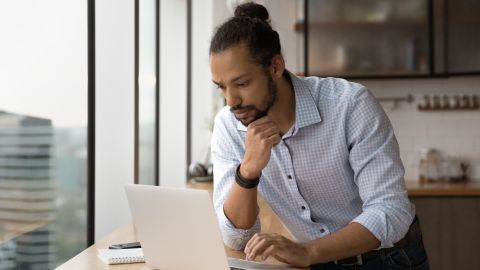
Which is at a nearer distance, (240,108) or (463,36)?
(240,108)

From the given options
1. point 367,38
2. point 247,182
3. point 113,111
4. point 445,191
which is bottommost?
point 445,191

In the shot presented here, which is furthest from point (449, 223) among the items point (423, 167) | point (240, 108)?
point (240, 108)

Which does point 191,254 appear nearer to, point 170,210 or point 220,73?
point 170,210

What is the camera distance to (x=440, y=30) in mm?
4508

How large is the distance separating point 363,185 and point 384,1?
2915 mm

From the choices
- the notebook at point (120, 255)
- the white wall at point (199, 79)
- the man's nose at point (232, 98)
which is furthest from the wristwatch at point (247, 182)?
the white wall at point (199, 79)

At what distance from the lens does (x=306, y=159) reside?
1.99m

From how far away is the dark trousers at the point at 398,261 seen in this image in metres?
1.98

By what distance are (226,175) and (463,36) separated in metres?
2.96

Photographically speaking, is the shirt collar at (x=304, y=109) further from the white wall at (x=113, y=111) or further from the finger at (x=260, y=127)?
the white wall at (x=113, y=111)

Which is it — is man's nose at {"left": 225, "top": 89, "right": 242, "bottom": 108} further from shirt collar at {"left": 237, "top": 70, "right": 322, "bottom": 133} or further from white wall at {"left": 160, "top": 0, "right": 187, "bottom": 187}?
white wall at {"left": 160, "top": 0, "right": 187, "bottom": 187}

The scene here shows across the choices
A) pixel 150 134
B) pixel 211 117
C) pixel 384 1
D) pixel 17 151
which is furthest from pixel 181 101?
pixel 17 151

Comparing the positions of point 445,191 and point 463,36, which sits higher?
point 463,36

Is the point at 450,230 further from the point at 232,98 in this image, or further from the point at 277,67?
the point at 232,98
